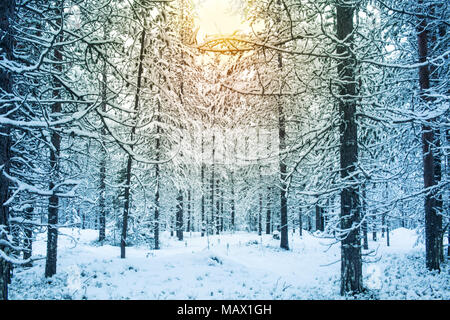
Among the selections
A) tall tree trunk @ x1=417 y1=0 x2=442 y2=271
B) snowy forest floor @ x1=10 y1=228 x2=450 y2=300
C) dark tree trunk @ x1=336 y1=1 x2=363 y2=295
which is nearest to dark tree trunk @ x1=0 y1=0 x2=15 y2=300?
snowy forest floor @ x1=10 y1=228 x2=450 y2=300

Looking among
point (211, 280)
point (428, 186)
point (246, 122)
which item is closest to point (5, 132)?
point (211, 280)

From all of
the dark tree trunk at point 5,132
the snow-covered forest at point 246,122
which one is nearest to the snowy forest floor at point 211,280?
the snow-covered forest at point 246,122

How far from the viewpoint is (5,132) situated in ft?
14.2

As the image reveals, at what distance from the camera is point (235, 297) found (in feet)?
24.1

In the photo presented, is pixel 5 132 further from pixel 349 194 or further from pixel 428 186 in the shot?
pixel 428 186

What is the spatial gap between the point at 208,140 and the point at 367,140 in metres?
20.4

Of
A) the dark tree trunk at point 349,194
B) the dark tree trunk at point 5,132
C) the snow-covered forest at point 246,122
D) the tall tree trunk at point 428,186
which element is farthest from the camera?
the tall tree trunk at point 428,186

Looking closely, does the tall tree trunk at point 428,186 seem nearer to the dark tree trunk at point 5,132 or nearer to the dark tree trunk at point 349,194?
the dark tree trunk at point 349,194

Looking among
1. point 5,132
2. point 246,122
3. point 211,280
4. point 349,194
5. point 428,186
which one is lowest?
point 211,280

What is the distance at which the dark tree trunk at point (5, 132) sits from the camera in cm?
417

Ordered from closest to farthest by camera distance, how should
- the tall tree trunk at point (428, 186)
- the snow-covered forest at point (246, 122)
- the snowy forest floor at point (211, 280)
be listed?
the snow-covered forest at point (246, 122) → the snowy forest floor at point (211, 280) → the tall tree trunk at point (428, 186)
